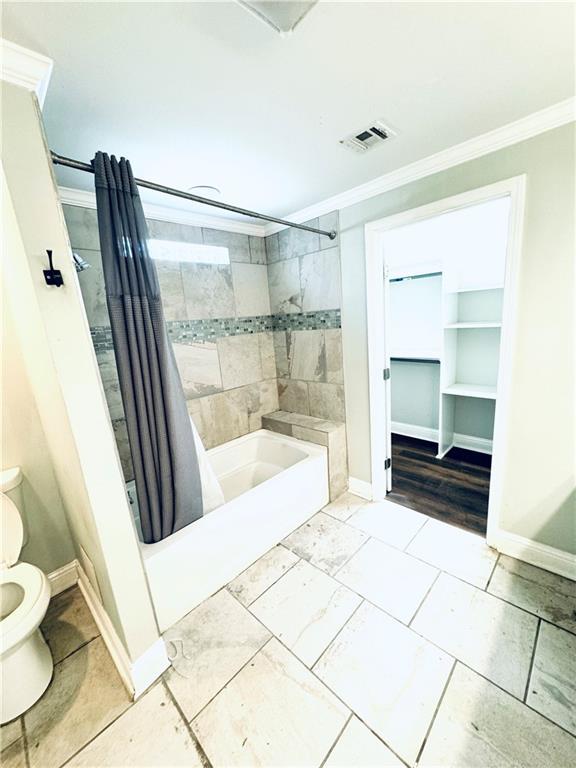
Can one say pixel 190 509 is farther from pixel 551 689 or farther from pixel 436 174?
pixel 436 174

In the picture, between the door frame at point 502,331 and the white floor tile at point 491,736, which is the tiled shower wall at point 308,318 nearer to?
the door frame at point 502,331

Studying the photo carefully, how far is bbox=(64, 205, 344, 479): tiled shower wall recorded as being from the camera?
2264 millimetres

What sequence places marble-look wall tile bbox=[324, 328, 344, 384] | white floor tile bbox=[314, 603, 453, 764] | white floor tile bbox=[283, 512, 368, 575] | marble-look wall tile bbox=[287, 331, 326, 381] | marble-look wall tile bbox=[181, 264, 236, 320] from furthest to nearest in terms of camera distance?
1. marble-look wall tile bbox=[287, 331, 326, 381]
2. marble-look wall tile bbox=[324, 328, 344, 384]
3. marble-look wall tile bbox=[181, 264, 236, 320]
4. white floor tile bbox=[283, 512, 368, 575]
5. white floor tile bbox=[314, 603, 453, 764]

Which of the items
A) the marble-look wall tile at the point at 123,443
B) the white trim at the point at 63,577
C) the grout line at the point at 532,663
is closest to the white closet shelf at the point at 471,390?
the grout line at the point at 532,663

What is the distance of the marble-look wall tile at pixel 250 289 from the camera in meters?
2.61

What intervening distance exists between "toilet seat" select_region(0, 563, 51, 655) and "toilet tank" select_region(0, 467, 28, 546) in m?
0.22

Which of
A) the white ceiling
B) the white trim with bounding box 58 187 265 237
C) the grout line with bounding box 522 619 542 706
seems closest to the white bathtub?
the grout line with bounding box 522 619 542 706

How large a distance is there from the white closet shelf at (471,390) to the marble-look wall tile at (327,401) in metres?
1.23

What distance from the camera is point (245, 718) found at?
46.0 inches

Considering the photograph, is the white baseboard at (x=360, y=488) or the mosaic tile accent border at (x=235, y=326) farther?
the white baseboard at (x=360, y=488)

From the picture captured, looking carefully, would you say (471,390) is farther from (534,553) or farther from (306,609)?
(306,609)

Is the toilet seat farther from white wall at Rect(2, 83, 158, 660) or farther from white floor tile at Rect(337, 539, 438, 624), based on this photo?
white floor tile at Rect(337, 539, 438, 624)

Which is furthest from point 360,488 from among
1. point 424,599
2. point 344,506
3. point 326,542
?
point 424,599

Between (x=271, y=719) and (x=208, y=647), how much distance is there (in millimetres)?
429
